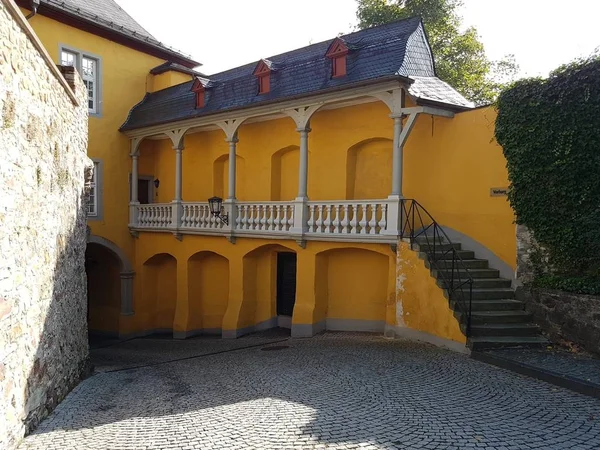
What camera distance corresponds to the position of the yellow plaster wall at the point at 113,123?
612 inches

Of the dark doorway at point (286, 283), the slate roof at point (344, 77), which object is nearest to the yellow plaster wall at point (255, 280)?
the dark doorway at point (286, 283)

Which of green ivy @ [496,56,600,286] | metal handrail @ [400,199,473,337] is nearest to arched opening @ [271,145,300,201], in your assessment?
metal handrail @ [400,199,473,337]

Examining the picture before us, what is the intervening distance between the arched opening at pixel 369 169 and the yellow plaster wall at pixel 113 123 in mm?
8433

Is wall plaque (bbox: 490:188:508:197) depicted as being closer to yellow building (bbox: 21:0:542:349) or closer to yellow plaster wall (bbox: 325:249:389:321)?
yellow building (bbox: 21:0:542:349)

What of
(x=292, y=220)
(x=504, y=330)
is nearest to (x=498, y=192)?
(x=504, y=330)

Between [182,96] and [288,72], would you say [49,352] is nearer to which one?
[288,72]

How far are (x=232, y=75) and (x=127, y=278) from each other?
761 cm

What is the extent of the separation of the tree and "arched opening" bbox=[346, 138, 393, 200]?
1063 centimetres

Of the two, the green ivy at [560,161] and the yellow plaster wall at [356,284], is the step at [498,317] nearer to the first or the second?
the green ivy at [560,161]

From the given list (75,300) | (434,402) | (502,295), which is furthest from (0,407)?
(502,295)

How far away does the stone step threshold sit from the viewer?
251 inches

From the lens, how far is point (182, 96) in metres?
15.3

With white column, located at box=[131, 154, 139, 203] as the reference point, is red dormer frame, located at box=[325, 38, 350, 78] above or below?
above

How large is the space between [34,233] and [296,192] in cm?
822
